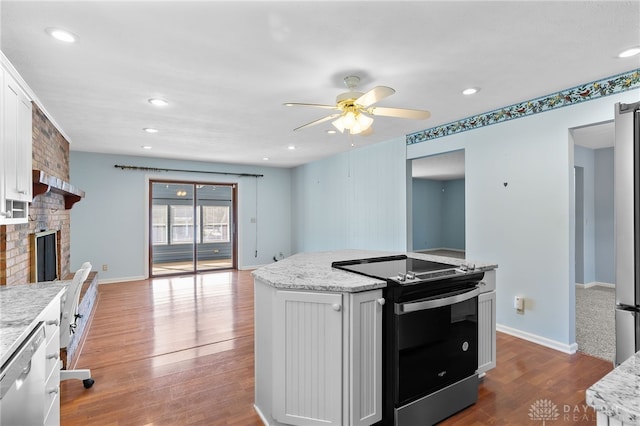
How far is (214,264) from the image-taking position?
7188 mm

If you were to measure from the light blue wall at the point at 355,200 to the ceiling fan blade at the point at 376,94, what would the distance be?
264cm

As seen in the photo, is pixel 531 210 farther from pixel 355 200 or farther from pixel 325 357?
pixel 355 200

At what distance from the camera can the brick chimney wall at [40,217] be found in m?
2.43

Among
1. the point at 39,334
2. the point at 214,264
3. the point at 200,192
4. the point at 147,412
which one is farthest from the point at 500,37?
the point at 214,264

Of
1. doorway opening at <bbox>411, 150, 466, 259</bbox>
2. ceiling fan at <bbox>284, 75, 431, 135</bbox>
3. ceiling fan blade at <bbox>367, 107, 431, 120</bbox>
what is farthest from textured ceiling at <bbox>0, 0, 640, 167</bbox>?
doorway opening at <bbox>411, 150, 466, 259</bbox>

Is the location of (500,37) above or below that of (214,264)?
above

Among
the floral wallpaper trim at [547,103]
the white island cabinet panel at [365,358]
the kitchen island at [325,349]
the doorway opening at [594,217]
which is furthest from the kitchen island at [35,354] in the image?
the doorway opening at [594,217]

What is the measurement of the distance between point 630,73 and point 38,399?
435 cm

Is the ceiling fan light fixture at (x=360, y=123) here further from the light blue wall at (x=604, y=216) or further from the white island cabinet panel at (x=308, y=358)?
the light blue wall at (x=604, y=216)

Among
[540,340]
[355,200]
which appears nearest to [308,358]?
[540,340]

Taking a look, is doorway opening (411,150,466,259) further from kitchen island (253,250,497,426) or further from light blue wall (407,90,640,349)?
kitchen island (253,250,497,426)

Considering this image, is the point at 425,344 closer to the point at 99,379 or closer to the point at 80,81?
the point at 99,379

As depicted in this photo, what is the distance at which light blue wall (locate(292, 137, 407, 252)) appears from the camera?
4.83m

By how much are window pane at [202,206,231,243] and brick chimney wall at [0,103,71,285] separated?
8.04 feet
